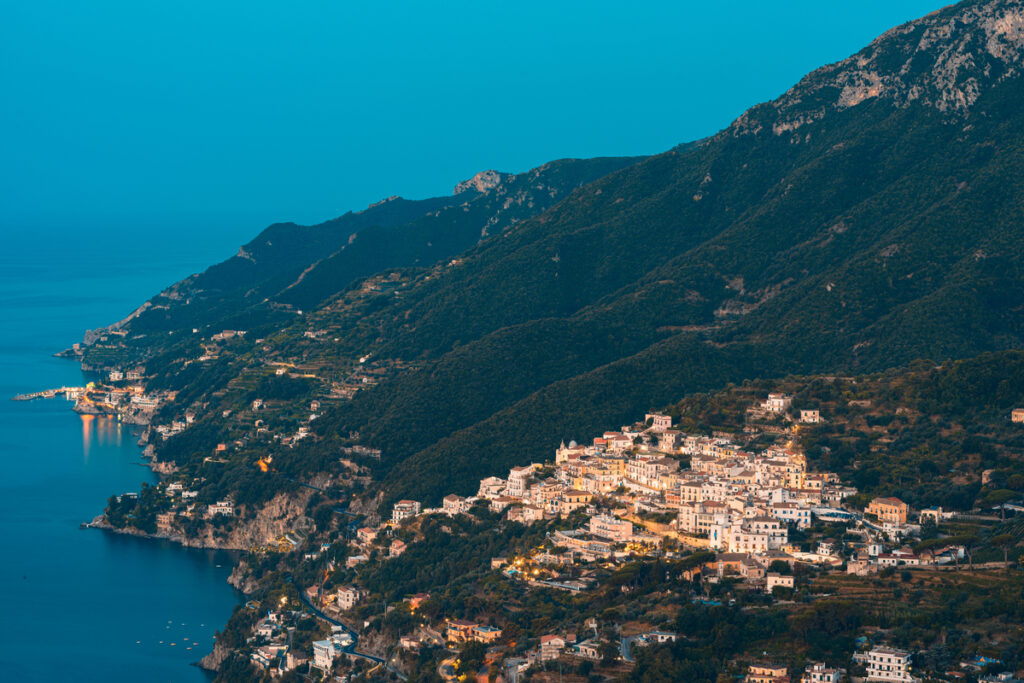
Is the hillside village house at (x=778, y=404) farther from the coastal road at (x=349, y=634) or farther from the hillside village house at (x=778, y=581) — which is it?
the hillside village house at (x=778, y=581)

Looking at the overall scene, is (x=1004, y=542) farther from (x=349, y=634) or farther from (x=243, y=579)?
(x=243, y=579)

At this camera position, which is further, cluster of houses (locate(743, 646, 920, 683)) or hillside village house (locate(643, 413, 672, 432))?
hillside village house (locate(643, 413, 672, 432))

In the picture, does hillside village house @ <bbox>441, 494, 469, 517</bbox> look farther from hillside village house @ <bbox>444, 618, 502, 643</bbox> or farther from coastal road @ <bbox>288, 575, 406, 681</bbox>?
hillside village house @ <bbox>444, 618, 502, 643</bbox>

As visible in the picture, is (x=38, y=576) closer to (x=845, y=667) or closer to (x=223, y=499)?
(x=223, y=499)

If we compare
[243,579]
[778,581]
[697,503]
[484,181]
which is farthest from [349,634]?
[484,181]

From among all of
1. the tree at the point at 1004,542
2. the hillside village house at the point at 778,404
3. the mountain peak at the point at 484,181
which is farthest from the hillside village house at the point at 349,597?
the mountain peak at the point at 484,181

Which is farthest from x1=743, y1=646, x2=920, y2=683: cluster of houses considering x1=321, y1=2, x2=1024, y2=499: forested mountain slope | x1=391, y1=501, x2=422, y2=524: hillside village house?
x1=321, y1=2, x2=1024, y2=499: forested mountain slope
